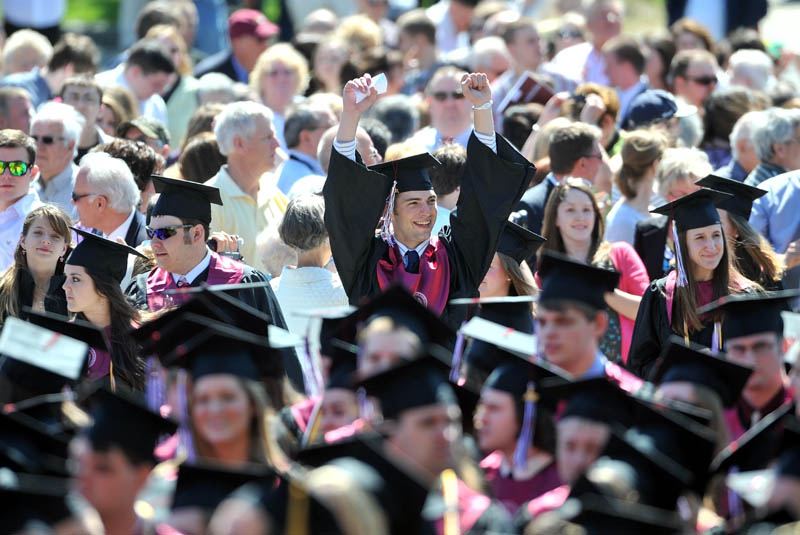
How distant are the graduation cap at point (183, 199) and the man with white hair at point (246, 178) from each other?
1004mm

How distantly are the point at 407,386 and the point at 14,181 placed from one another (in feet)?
12.6

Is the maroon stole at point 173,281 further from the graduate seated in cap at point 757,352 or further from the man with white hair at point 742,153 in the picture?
the man with white hair at point 742,153

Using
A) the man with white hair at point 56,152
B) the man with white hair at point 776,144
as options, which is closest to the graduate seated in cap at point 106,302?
the man with white hair at point 56,152

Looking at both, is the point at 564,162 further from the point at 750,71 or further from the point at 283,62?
the point at 750,71

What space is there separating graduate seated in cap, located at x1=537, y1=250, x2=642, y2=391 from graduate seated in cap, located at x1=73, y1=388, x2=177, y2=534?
1.59 metres

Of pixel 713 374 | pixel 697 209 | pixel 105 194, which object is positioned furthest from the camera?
pixel 105 194

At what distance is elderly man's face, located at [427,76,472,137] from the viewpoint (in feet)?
30.2

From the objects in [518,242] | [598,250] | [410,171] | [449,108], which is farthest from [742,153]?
[410,171]

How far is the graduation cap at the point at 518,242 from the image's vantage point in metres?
7.27

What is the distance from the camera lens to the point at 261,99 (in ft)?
35.4

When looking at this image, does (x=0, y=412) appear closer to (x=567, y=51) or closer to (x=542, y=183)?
(x=542, y=183)

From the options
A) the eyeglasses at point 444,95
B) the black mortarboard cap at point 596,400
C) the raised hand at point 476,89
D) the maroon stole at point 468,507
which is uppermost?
the raised hand at point 476,89

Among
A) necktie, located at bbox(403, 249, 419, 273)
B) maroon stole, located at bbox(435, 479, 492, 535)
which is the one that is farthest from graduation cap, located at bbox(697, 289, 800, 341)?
maroon stole, located at bbox(435, 479, 492, 535)

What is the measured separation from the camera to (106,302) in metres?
6.67
